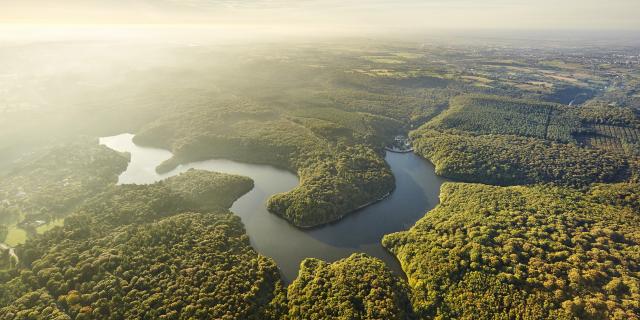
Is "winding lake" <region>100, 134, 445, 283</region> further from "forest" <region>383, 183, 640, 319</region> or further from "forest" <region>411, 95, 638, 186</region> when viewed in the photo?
"forest" <region>411, 95, 638, 186</region>

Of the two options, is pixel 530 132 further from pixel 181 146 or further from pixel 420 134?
pixel 181 146

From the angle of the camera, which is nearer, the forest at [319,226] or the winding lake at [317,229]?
the forest at [319,226]

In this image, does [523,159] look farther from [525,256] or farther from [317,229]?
[317,229]

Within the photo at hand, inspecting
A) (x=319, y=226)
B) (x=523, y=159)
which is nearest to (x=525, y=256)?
(x=319, y=226)

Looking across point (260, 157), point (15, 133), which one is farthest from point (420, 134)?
point (15, 133)

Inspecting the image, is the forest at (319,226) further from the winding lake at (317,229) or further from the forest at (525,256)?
the winding lake at (317,229)

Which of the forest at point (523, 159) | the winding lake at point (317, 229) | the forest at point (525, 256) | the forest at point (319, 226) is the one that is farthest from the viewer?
the forest at point (523, 159)

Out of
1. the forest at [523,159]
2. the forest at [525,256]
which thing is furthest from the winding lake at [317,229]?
the forest at [523,159]

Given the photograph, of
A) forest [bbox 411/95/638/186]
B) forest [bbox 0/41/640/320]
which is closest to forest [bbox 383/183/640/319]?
forest [bbox 0/41/640/320]
